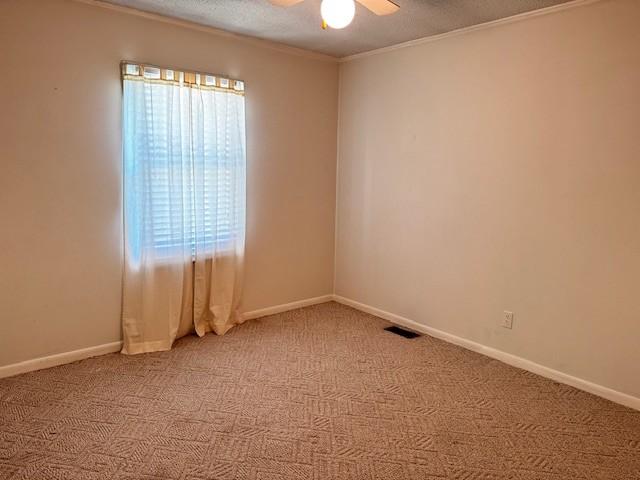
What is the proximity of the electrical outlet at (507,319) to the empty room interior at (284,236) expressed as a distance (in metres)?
0.04

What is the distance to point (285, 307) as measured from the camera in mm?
4367

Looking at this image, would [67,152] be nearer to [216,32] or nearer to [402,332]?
[216,32]

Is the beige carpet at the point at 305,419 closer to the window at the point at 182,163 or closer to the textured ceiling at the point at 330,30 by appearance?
the window at the point at 182,163

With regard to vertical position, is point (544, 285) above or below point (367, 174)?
below

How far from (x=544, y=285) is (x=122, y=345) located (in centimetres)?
304

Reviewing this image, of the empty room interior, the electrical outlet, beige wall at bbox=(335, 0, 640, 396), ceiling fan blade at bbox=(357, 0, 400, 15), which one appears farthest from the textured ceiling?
the electrical outlet

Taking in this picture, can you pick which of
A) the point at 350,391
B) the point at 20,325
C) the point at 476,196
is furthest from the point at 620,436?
the point at 20,325

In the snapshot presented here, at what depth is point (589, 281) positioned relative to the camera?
2865mm

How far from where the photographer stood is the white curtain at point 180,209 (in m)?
3.22

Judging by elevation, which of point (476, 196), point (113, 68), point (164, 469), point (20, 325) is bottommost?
point (164, 469)

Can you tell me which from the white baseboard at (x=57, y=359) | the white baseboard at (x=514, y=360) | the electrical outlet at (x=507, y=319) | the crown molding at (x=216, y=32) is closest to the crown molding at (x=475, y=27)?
the crown molding at (x=216, y=32)

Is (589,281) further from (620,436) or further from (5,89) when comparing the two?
(5,89)

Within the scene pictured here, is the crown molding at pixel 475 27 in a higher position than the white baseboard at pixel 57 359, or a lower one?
higher

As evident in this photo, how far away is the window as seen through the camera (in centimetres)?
320
